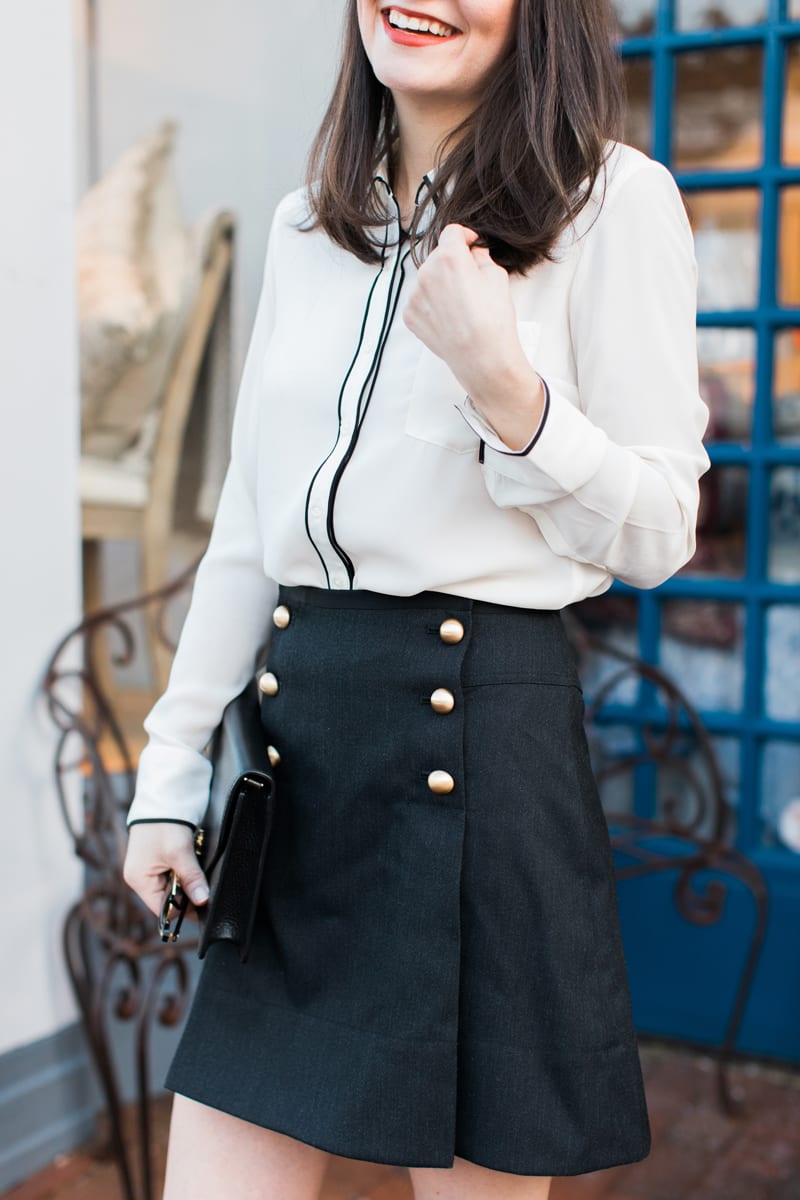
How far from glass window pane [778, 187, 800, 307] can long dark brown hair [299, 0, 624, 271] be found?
1.53 metres

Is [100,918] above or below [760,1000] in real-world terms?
above

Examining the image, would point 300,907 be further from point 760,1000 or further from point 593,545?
point 760,1000

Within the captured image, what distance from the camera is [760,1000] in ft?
8.47

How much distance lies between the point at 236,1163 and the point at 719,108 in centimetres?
218

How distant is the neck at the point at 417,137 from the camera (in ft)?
3.78

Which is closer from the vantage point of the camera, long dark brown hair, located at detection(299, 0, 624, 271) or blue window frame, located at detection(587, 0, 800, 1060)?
long dark brown hair, located at detection(299, 0, 624, 271)

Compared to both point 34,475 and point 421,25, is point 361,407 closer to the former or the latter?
point 421,25

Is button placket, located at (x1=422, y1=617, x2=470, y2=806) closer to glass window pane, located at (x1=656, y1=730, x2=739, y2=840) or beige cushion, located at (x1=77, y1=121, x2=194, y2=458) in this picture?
beige cushion, located at (x1=77, y1=121, x2=194, y2=458)

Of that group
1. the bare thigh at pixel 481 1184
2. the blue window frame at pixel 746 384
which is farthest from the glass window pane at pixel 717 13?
the bare thigh at pixel 481 1184

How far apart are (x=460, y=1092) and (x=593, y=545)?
1.53ft

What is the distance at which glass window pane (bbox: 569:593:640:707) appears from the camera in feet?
9.02

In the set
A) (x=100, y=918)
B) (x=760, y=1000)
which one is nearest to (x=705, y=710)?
(x=760, y=1000)

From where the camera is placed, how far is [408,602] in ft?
3.60

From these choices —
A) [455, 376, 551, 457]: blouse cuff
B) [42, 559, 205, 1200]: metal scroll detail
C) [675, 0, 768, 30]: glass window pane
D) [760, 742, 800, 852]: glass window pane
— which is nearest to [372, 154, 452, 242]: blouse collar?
[455, 376, 551, 457]: blouse cuff
